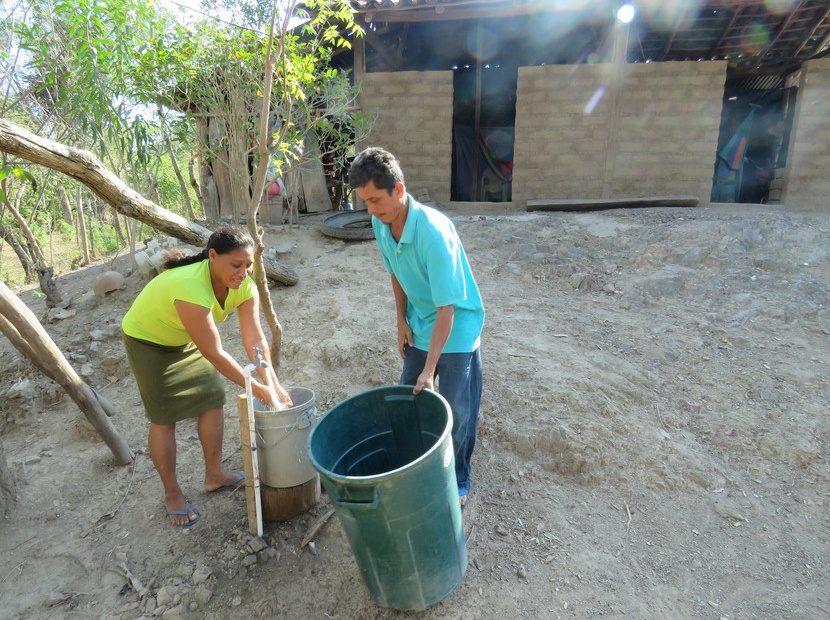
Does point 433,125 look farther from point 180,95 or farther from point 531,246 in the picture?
point 180,95

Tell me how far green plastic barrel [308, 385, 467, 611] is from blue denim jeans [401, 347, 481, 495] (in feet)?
0.45

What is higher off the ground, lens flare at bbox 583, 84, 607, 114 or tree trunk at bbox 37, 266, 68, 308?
lens flare at bbox 583, 84, 607, 114

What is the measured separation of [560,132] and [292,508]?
6266 mm

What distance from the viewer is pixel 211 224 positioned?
237 inches

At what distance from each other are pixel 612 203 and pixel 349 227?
11.5ft

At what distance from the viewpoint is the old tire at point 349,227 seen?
19.1ft

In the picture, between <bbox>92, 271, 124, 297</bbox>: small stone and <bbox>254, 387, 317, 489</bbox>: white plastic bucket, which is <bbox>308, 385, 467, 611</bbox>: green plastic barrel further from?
<bbox>92, 271, 124, 297</bbox>: small stone

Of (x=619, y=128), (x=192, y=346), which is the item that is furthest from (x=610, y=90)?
(x=192, y=346)

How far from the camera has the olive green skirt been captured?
7.51ft

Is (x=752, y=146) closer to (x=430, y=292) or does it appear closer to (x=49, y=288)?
(x=430, y=292)

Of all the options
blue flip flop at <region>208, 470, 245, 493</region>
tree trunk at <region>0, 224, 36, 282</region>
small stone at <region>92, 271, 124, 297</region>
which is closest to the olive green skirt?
blue flip flop at <region>208, 470, 245, 493</region>

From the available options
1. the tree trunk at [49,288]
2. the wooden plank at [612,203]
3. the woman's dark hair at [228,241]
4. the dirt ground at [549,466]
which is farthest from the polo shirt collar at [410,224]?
the wooden plank at [612,203]

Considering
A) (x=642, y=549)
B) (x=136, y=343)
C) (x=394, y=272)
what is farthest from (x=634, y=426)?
(x=136, y=343)

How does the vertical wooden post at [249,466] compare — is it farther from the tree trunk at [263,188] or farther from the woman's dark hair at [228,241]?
the tree trunk at [263,188]
